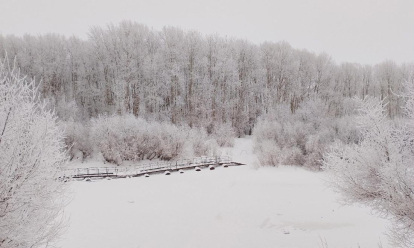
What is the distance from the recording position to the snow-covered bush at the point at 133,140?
2869cm

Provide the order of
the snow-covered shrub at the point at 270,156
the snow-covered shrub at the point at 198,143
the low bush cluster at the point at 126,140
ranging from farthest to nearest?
the snow-covered shrub at the point at 198,143 → the low bush cluster at the point at 126,140 → the snow-covered shrub at the point at 270,156

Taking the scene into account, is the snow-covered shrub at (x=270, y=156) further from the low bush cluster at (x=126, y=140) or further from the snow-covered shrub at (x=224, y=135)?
the snow-covered shrub at (x=224, y=135)

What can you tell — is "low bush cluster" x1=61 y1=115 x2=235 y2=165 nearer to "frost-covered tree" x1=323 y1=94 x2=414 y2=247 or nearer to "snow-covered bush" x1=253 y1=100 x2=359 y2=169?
"snow-covered bush" x1=253 y1=100 x2=359 y2=169

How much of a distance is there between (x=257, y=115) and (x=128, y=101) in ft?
69.7

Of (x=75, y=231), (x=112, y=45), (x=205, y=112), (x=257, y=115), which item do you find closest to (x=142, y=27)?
(x=112, y=45)

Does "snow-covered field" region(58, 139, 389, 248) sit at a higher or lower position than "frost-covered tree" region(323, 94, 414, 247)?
lower

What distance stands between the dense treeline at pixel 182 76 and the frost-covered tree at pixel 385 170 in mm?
30382

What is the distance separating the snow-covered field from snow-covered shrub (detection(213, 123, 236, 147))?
42.0ft

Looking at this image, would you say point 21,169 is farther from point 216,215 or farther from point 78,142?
point 78,142

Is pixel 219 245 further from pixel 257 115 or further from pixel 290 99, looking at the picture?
pixel 290 99

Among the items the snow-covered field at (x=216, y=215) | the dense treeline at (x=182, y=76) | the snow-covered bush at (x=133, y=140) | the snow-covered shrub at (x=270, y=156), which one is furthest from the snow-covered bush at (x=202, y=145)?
the snow-covered field at (x=216, y=215)

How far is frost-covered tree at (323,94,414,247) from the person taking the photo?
829 centimetres

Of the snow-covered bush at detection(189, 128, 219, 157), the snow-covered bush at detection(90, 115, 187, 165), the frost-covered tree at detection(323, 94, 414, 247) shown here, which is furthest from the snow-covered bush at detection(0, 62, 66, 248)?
the snow-covered bush at detection(189, 128, 219, 157)

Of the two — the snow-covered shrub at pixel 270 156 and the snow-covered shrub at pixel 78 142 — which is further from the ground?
the snow-covered shrub at pixel 78 142
